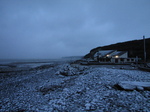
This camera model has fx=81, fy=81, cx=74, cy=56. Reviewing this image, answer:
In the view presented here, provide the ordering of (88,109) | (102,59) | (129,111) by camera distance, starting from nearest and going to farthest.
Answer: (129,111) → (88,109) → (102,59)

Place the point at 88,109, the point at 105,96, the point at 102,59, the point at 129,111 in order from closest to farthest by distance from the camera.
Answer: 1. the point at 129,111
2. the point at 88,109
3. the point at 105,96
4. the point at 102,59

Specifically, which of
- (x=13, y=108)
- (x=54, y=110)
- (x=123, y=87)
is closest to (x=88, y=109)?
(x=54, y=110)

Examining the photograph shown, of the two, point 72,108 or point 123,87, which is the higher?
point 123,87

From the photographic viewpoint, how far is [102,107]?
13.3ft

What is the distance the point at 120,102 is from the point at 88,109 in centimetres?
188

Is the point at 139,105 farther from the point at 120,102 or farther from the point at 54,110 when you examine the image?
the point at 54,110

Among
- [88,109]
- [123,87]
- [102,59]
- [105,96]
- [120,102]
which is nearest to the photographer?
[88,109]

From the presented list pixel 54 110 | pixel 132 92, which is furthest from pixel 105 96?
pixel 54 110

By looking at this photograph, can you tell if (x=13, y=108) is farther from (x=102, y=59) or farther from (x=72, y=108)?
(x=102, y=59)

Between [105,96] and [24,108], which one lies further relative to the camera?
[105,96]

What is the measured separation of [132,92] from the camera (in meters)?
5.41

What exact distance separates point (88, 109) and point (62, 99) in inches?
73.5

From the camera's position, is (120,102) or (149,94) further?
(149,94)

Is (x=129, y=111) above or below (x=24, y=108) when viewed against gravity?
above
